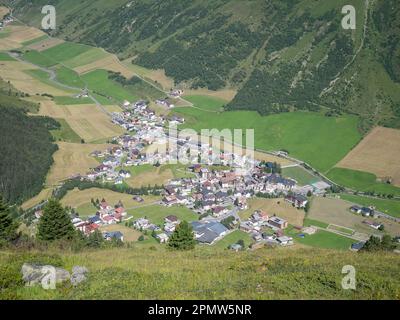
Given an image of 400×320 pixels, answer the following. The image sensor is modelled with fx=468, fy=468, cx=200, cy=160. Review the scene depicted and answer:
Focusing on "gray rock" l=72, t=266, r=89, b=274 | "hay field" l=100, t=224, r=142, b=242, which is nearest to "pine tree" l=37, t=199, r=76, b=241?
"gray rock" l=72, t=266, r=89, b=274

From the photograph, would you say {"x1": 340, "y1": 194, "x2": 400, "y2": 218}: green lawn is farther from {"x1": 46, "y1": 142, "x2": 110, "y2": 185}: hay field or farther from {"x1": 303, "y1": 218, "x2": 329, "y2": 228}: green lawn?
{"x1": 46, "y1": 142, "x2": 110, "y2": 185}: hay field

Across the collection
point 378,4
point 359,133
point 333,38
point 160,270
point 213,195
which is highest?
point 378,4

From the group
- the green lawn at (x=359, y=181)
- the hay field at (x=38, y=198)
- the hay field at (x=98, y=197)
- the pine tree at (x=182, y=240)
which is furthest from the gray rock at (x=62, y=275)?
the green lawn at (x=359, y=181)

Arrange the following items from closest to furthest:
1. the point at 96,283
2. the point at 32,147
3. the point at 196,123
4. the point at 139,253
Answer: the point at 96,283 → the point at 139,253 → the point at 32,147 → the point at 196,123

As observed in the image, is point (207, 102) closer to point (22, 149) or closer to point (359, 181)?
point (22, 149)

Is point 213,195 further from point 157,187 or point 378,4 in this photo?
point 378,4

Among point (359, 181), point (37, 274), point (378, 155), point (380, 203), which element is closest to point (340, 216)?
point (380, 203)

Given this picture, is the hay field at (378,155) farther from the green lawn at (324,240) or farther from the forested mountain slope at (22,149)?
the forested mountain slope at (22,149)
